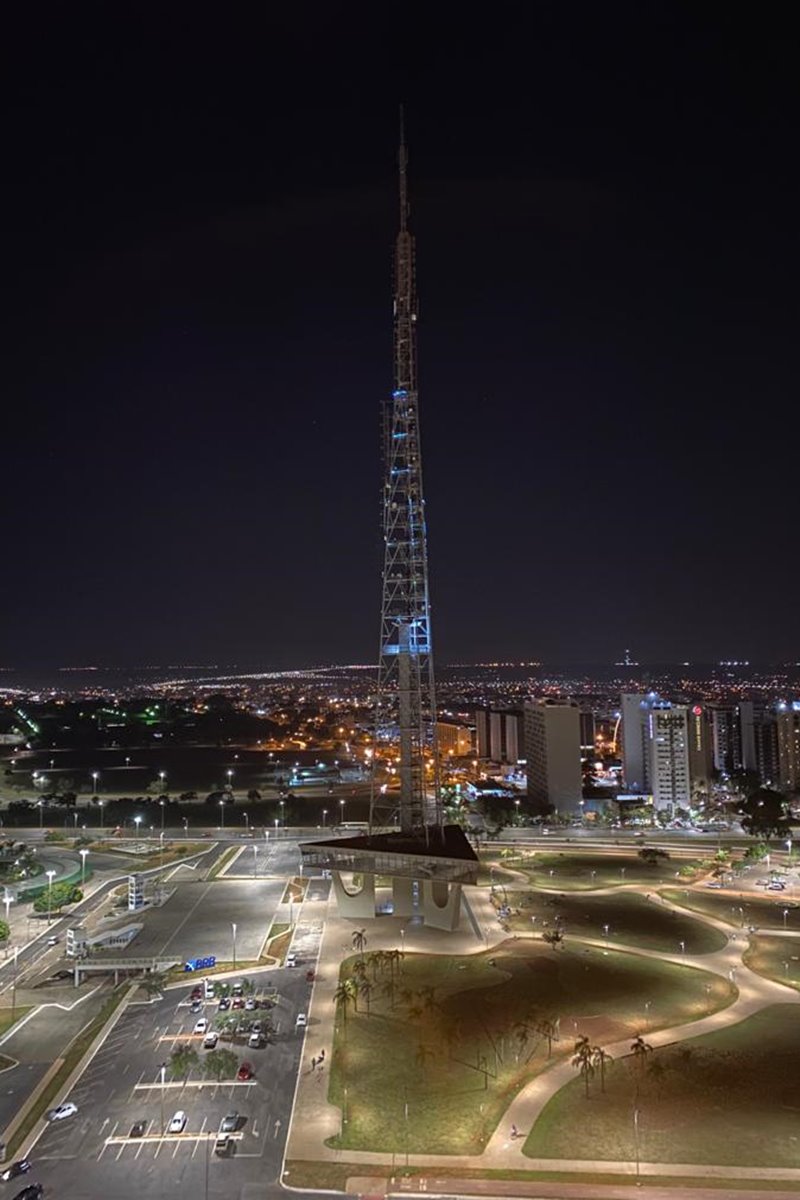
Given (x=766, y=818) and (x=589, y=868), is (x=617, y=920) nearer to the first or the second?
(x=589, y=868)

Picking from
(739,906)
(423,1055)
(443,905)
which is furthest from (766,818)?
(423,1055)

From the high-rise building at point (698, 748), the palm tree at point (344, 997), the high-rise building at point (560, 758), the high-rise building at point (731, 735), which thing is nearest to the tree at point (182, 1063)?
the palm tree at point (344, 997)

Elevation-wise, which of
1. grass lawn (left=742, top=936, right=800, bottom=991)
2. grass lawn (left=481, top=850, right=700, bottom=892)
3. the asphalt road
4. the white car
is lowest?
grass lawn (left=481, top=850, right=700, bottom=892)

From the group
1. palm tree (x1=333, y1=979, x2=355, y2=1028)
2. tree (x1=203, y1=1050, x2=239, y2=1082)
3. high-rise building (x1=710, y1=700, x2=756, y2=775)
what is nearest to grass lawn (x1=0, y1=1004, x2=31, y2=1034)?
tree (x1=203, y1=1050, x2=239, y2=1082)

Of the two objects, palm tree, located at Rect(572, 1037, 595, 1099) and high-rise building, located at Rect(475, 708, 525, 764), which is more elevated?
high-rise building, located at Rect(475, 708, 525, 764)

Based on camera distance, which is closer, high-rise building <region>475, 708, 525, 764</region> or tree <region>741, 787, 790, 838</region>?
tree <region>741, 787, 790, 838</region>

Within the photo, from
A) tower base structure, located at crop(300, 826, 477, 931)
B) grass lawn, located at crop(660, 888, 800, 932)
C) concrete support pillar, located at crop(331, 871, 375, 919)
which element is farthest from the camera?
grass lawn, located at crop(660, 888, 800, 932)

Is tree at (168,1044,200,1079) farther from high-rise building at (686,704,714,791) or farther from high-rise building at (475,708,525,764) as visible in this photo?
high-rise building at (475,708,525,764)
